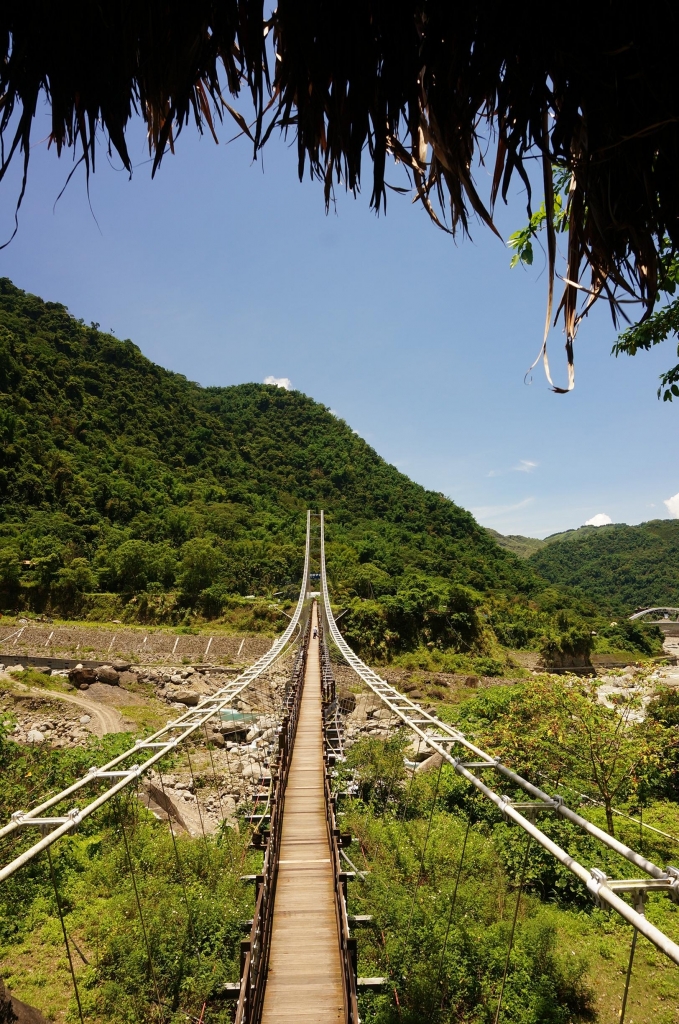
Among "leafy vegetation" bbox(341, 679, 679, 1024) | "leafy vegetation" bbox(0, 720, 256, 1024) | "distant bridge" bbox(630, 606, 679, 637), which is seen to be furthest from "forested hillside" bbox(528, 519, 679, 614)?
"leafy vegetation" bbox(0, 720, 256, 1024)

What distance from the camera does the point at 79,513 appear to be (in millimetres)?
33812

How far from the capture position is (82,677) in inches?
545

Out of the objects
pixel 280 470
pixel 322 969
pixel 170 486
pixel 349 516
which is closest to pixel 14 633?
pixel 322 969

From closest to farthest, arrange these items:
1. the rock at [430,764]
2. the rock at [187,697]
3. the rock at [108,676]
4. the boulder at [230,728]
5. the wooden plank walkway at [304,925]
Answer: the wooden plank walkway at [304,925]
the rock at [430,764]
the boulder at [230,728]
the rock at [187,697]
the rock at [108,676]

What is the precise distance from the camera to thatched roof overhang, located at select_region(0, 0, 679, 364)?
0.83m

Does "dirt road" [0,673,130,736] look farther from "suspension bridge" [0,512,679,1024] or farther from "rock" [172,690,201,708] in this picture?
"suspension bridge" [0,512,679,1024]

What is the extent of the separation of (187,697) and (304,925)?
1088 centimetres

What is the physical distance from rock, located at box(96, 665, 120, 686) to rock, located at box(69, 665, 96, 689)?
203 millimetres

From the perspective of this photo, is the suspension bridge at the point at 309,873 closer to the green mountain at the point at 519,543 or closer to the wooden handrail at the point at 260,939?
the wooden handrail at the point at 260,939

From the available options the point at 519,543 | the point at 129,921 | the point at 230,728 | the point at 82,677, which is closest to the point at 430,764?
the point at 230,728

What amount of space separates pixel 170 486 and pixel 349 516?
18.8 m

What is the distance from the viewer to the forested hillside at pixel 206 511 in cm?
2455

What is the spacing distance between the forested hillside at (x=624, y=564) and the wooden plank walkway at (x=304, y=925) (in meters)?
54.1

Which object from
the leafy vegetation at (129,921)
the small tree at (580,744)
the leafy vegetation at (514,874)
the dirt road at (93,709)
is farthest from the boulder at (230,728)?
the small tree at (580,744)
